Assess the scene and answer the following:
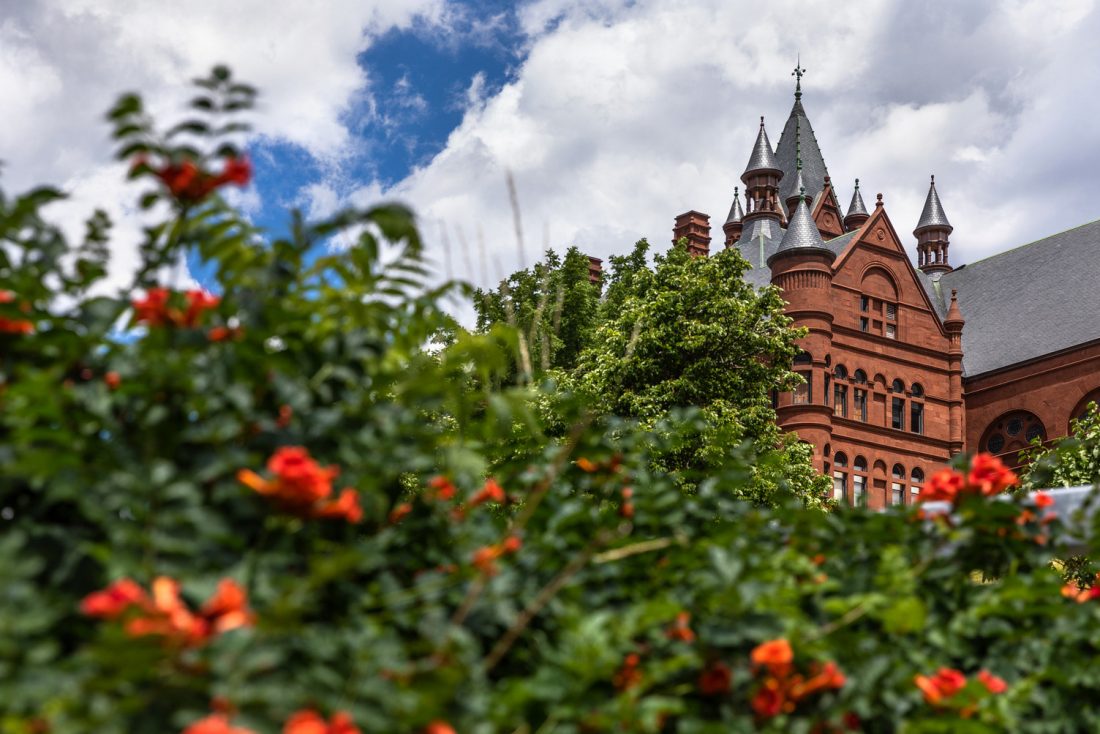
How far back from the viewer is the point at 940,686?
254 cm

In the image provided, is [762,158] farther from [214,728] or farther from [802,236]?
[214,728]

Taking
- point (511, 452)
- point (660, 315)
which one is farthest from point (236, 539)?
point (660, 315)

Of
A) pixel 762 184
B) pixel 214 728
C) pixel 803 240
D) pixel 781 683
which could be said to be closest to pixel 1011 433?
pixel 803 240

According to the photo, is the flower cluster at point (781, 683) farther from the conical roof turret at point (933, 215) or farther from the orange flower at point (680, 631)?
the conical roof turret at point (933, 215)

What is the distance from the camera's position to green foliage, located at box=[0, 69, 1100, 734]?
1.73 meters

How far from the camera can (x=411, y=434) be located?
2.21 meters

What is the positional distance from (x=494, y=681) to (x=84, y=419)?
2.88 feet

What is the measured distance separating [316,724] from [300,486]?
0.43 metres

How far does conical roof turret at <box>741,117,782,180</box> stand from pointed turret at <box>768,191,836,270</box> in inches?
793

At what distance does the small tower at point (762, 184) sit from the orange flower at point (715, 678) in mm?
62920

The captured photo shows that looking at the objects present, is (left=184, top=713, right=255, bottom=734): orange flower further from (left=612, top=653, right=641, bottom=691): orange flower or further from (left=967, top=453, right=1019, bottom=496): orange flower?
(left=967, top=453, right=1019, bottom=496): orange flower

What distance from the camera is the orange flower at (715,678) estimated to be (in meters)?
2.28

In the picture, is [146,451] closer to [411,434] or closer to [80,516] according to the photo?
[80,516]

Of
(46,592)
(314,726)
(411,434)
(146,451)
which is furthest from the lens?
(411,434)
